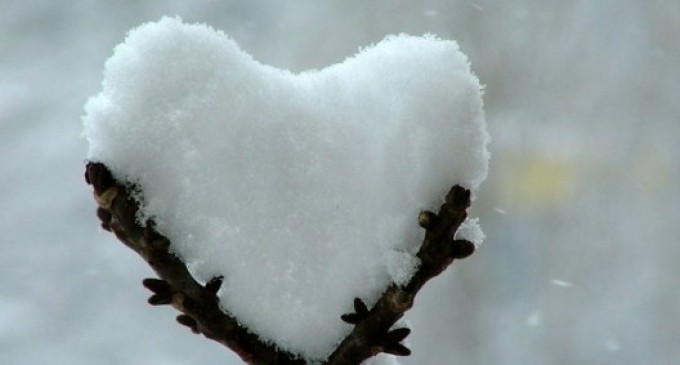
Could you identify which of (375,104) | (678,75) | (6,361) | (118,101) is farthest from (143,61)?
(678,75)

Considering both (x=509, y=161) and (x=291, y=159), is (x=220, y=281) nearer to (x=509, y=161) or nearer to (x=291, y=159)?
(x=291, y=159)

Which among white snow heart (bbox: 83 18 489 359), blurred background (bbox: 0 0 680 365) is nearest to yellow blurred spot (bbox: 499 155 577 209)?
blurred background (bbox: 0 0 680 365)

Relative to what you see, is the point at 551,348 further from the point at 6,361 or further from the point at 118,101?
the point at 118,101

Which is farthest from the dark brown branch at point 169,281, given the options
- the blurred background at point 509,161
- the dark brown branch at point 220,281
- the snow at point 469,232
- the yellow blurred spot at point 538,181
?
the yellow blurred spot at point 538,181

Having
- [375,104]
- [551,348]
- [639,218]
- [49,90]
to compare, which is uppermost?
[639,218]

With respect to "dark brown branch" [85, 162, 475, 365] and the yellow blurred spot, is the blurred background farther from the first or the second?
"dark brown branch" [85, 162, 475, 365]

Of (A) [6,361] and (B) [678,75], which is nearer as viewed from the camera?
(A) [6,361]

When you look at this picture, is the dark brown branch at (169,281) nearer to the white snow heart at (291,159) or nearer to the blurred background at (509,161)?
the white snow heart at (291,159)
